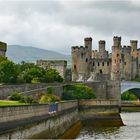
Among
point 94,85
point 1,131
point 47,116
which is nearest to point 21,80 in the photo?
point 94,85

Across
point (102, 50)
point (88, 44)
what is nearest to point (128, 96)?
point (88, 44)

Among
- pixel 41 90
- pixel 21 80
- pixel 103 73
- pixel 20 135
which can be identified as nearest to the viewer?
pixel 20 135

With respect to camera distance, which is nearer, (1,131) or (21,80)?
(1,131)

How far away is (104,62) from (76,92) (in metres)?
40.5

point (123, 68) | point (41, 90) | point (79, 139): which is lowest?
point (79, 139)

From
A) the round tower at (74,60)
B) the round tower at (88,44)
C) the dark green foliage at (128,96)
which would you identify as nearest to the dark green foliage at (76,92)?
the dark green foliage at (128,96)

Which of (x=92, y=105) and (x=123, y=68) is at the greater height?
(x=123, y=68)

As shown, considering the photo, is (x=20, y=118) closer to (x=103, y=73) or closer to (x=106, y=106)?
(x=106, y=106)

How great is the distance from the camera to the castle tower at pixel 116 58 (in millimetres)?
100875

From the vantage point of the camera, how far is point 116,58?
339 feet

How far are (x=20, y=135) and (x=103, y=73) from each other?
3035 inches

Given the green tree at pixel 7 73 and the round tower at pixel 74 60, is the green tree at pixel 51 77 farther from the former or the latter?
the round tower at pixel 74 60

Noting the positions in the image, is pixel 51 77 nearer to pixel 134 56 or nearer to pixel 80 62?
pixel 80 62

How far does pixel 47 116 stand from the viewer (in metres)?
31.6
